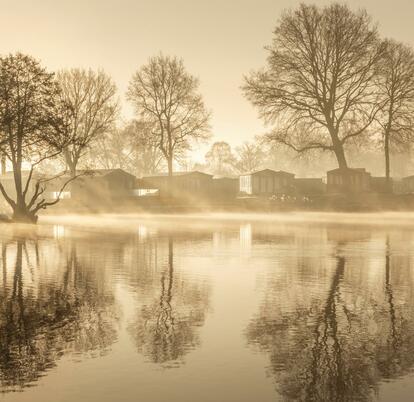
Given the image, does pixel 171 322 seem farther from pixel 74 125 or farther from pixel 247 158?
pixel 247 158

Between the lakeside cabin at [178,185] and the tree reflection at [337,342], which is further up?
the lakeside cabin at [178,185]

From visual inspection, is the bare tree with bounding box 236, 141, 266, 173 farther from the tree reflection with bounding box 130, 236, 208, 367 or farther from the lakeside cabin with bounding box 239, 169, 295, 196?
the tree reflection with bounding box 130, 236, 208, 367

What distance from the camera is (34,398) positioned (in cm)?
910

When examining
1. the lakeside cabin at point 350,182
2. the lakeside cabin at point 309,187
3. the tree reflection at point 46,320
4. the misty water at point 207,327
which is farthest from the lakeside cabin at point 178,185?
the tree reflection at point 46,320

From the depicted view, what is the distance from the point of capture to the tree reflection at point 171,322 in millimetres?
11423

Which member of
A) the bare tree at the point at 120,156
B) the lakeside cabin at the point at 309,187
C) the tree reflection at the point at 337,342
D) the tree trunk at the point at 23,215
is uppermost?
the bare tree at the point at 120,156

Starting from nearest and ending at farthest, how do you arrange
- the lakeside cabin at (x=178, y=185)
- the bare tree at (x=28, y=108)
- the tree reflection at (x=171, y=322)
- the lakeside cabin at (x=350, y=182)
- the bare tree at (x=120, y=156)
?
the tree reflection at (x=171, y=322)
the bare tree at (x=28, y=108)
the lakeside cabin at (x=350, y=182)
the lakeside cabin at (x=178, y=185)
the bare tree at (x=120, y=156)

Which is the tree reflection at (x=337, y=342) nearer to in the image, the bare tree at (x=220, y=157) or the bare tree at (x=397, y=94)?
the bare tree at (x=397, y=94)

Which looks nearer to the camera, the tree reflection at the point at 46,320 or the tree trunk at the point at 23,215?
the tree reflection at the point at 46,320

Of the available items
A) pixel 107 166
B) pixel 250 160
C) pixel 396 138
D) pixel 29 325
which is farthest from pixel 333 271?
pixel 250 160

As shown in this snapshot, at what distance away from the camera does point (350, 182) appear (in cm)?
8262

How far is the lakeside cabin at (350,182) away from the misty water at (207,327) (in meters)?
57.3

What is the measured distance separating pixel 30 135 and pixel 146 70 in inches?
1541

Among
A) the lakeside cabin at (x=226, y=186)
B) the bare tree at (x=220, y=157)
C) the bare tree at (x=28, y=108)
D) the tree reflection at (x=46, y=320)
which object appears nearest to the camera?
the tree reflection at (x=46, y=320)
